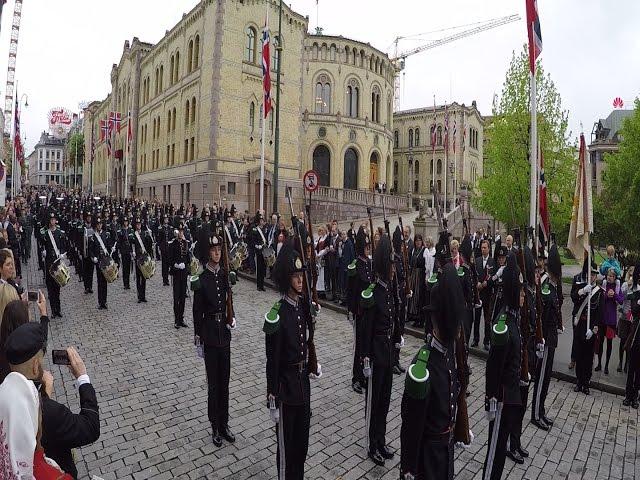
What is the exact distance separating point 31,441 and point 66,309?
10.9 metres

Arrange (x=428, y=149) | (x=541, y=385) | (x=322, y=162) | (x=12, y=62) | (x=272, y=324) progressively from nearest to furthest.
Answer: (x=272, y=324)
(x=541, y=385)
(x=322, y=162)
(x=428, y=149)
(x=12, y=62)

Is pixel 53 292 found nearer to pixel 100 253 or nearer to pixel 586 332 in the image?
pixel 100 253

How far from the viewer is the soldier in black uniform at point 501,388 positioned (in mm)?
4555

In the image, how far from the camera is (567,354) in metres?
9.72

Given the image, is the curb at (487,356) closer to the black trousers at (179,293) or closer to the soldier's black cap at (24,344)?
the black trousers at (179,293)

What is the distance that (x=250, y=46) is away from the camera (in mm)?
34594

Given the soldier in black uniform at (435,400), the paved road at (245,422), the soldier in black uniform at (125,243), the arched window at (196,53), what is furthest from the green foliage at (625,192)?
the arched window at (196,53)

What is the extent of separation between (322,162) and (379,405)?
1633 inches

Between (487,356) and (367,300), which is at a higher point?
(367,300)

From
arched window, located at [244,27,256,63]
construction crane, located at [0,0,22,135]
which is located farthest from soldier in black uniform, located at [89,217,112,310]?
construction crane, located at [0,0,22,135]

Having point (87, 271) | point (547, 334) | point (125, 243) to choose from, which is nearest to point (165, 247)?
point (125, 243)

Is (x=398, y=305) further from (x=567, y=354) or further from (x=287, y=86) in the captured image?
(x=287, y=86)

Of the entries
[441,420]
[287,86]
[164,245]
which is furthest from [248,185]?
[441,420]

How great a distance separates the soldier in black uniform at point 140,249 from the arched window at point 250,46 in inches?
936
